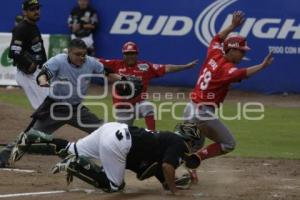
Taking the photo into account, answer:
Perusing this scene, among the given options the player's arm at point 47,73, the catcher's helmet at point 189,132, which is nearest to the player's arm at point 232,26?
the catcher's helmet at point 189,132

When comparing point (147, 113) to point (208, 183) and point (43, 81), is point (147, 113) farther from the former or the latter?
point (43, 81)

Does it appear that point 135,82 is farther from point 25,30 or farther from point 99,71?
point 25,30

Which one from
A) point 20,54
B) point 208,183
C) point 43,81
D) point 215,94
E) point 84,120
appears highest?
point 20,54

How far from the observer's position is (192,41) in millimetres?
21500

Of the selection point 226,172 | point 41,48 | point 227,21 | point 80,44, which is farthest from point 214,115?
point 227,21

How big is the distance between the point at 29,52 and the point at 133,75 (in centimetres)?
170

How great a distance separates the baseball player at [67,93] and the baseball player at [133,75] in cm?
135

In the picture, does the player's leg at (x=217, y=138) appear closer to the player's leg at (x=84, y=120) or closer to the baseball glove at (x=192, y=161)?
the baseball glove at (x=192, y=161)

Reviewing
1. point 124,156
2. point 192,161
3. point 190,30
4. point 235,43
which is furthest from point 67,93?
point 190,30

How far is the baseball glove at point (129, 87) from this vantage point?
11.5 meters

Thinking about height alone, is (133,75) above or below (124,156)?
above

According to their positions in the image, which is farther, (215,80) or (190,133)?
(215,80)

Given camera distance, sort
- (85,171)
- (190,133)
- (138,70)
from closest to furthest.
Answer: (85,171), (190,133), (138,70)

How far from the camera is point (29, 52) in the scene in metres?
11.6
